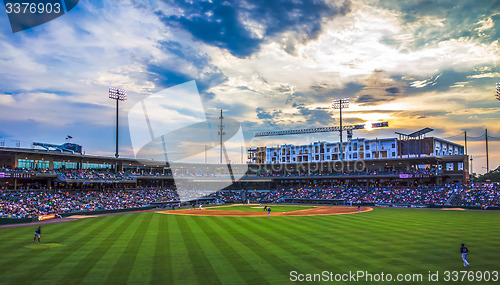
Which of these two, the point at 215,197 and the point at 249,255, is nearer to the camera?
the point at 249,255

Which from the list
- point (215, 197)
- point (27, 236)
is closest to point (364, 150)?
point (215, 197)

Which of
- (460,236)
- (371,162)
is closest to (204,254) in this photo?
(460,236)

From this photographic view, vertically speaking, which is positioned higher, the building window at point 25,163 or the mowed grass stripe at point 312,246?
the building window at point 25,163

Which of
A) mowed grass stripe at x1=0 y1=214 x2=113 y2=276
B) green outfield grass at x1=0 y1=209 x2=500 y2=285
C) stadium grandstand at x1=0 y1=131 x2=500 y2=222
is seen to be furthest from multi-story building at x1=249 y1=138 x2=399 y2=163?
mowed grass stripe at x1=0 y1=214 x2=113 y2=276

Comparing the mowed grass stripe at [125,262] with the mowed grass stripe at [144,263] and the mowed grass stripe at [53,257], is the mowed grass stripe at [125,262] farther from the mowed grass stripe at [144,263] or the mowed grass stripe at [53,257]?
the mowed grass stripe at [53,257]

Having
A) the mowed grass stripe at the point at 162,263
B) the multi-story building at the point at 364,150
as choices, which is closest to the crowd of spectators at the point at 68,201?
the mowed grass stripe at the point at 162,263

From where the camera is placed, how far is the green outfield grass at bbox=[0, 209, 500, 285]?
16.8 meters

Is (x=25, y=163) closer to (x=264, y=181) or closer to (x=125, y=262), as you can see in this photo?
(x=125, y=262)

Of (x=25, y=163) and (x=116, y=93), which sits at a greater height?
(x=116, y=93)

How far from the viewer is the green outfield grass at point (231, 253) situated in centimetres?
1675

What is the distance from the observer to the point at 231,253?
21.5 m

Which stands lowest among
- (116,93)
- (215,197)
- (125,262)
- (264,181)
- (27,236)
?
(215,197)

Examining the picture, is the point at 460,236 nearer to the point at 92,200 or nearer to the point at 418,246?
the point at 418,246

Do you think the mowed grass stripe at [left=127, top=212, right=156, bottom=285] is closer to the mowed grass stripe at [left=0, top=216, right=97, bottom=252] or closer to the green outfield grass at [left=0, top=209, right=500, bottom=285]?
the green outfield grass at [left=0, top=209, right=500, bottom=285]
